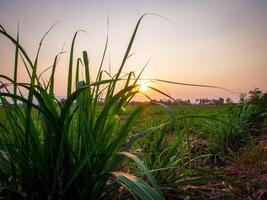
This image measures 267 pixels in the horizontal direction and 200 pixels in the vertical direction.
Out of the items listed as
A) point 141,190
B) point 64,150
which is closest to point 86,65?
point 64,150

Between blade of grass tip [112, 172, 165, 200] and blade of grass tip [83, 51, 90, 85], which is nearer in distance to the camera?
blade of grass tip [112, 172, 165, 200]

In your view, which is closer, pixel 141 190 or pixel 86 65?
pixel 141 190

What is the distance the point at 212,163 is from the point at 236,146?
0.75 m

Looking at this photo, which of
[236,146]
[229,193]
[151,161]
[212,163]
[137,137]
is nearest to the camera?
[137,137]

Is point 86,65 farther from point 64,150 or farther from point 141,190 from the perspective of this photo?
point 141,190

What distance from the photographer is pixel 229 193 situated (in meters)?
2.14

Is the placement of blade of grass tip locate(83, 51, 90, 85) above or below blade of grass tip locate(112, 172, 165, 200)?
above

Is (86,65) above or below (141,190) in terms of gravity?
above

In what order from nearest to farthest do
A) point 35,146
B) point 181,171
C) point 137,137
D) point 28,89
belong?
point 28,89, point 35,146, point 137,137, point 181,171

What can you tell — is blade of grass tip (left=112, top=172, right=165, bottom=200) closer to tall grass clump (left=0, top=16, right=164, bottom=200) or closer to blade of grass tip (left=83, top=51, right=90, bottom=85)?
tall grass clump (left=0, top=16, right=164, bottom=200)

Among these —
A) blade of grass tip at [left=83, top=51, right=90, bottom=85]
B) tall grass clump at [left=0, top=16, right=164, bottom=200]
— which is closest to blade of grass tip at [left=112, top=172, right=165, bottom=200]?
tall grass clump at [left=0, top=16, right=164, bottom=200]

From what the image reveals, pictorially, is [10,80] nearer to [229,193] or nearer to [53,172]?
[53,172]

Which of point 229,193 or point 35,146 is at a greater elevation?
point 35,146

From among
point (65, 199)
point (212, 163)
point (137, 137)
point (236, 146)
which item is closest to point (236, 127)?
point (236, 146)
